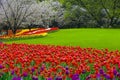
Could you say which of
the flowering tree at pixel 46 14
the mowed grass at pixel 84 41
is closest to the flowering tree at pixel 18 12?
the flowering tree at pixel 46 14

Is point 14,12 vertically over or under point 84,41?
over

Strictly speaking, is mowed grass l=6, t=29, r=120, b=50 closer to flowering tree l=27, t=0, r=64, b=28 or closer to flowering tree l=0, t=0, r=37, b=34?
flowering tree l=0, t=0, r=37, b=34

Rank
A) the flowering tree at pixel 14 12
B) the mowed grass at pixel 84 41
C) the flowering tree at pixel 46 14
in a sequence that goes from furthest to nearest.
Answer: the flowering tree at pixel 46 14 → the flowering tree at pixel 14 12 → the mowed grass at pixel 84 41

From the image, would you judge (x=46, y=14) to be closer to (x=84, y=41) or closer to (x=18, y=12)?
(x=18, y=12)

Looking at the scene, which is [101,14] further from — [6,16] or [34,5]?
[6,16]

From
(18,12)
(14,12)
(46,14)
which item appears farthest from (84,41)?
(46,14)

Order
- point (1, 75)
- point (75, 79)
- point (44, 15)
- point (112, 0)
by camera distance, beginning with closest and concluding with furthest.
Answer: point (75, 79)
point (1, 75)
point (44, 15)
point (112, 0)

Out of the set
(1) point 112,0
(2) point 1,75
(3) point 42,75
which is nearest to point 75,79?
(3) point 42,75

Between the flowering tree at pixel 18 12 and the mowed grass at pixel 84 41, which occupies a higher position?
the flowering tree at pixel 18 12

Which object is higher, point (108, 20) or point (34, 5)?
point (34, 5)

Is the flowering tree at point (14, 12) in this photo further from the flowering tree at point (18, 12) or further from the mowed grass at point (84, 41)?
the mowed grass at point (84, 41)

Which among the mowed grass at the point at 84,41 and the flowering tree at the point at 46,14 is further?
the flowering tree at the point at 46,14

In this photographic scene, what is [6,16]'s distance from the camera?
1358 inches

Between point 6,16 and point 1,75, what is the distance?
27512 millimetres
